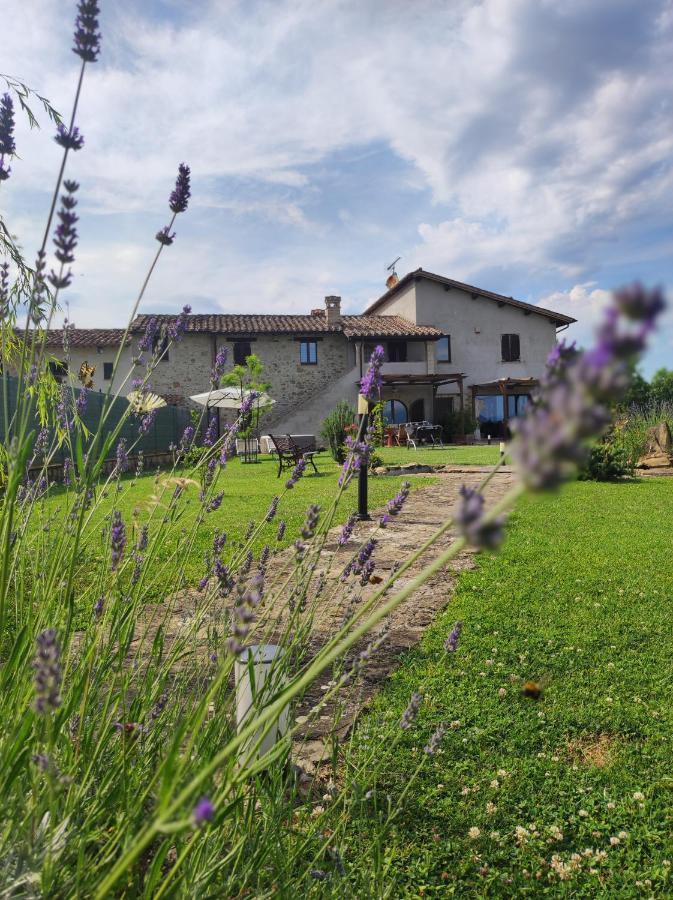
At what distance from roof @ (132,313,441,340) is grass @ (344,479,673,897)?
2429cm

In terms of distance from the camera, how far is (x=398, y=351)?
1144 inches

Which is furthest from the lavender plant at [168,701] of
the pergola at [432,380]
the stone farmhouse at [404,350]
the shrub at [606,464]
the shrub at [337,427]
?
the stone farmhouse at [404,350]

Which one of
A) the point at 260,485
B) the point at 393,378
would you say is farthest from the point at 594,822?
the point at 393,378

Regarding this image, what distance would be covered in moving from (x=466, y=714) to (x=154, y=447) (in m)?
18.9

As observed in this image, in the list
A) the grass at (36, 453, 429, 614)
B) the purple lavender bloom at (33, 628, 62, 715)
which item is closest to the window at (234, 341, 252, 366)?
the grass at (36, 453, 429, 614)

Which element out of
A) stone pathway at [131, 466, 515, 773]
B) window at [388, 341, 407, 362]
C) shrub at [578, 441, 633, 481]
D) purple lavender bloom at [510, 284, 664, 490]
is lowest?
stone pathway at [131, 466, 515, 773]

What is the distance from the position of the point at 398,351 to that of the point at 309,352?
441 cm

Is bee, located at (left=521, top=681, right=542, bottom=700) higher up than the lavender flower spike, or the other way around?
the lavender flower spike

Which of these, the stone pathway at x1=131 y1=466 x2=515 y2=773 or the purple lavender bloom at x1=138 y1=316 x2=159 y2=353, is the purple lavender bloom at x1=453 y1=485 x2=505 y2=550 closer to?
the stone pathway at x1=131 y1=466 x2=515 y2=773

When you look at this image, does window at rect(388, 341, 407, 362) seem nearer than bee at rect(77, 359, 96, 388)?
No

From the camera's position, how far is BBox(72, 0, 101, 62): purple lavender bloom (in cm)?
116

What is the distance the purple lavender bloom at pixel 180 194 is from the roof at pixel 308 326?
26588mm

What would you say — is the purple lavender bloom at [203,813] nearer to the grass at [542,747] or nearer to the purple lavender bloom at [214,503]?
the grass at [542,747]

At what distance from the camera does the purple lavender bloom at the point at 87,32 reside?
116 centimetres
